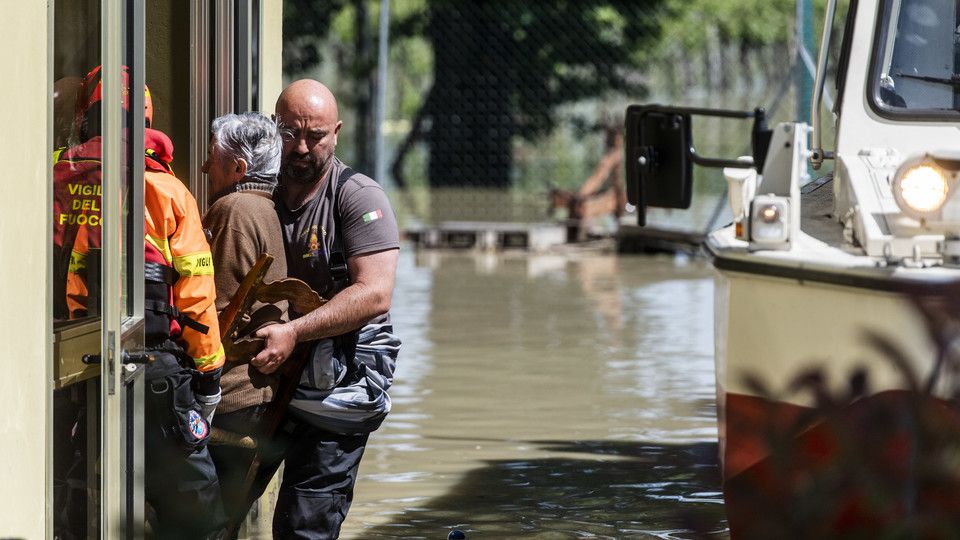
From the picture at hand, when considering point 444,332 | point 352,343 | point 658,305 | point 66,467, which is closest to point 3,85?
point 66,467

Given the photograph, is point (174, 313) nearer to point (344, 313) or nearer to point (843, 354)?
point (344, 313)

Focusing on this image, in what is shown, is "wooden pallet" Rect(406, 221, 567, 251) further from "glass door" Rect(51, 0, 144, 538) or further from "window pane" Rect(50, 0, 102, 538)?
"window pane" Rect(50, 0, 102, 538)

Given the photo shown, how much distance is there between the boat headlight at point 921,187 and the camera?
4273 millimetres

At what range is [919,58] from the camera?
5.62 m

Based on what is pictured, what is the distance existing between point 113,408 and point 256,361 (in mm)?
773

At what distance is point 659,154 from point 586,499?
2239mm

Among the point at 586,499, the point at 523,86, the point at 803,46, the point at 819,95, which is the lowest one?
the point at 586,499

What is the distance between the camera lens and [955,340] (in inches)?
159

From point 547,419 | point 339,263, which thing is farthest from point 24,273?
point 547,419

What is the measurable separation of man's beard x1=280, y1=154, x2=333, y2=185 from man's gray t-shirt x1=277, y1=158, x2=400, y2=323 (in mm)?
56

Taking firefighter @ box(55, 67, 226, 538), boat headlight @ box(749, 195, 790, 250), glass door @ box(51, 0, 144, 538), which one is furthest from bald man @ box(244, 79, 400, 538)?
boat headlight @ box(749, 195, 790, 250)

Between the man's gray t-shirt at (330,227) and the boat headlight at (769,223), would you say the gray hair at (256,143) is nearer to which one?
the man's gray t-shirt at (330,227)

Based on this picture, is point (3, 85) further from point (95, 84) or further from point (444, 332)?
point (444, 332)

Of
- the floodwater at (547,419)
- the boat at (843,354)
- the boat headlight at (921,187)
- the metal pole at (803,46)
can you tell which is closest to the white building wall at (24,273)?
the boat at (843,354)
